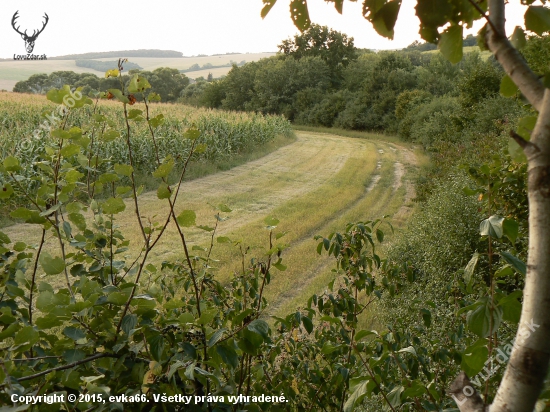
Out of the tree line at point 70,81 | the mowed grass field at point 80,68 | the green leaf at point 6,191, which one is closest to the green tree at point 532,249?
the green leaf at point 6,191

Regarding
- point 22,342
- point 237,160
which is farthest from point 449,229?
point 237,160

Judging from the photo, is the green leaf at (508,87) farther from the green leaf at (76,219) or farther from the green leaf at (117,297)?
the green leaf at (76,219)

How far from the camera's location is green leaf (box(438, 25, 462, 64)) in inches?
25.5

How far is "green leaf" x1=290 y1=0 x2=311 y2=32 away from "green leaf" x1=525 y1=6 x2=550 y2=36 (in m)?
0.34

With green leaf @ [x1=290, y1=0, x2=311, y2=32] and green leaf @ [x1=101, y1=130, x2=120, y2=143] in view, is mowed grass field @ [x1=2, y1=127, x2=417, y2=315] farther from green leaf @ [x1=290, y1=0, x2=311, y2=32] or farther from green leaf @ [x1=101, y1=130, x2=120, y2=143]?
green leaf @ [x1=290, y1=0, x2=311, y2=32]

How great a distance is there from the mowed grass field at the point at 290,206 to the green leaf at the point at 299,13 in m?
2.04

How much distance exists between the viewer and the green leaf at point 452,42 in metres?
0.65

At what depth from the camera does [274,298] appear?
518 cm

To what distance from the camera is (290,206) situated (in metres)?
8.90

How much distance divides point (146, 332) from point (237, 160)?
1307cm

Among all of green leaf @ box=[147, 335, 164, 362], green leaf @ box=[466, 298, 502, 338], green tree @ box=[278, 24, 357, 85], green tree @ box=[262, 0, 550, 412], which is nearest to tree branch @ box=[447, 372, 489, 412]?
green tree @ box=[262, 0, 550, 412]

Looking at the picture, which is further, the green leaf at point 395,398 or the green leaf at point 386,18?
the green leaf at point 395,398

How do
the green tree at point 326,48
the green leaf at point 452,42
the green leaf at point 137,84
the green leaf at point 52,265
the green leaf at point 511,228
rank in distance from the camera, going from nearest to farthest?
the green leaf at point 452,42 → the green leaf at point 511,228 → the green leaf at point 52,265 → the green leaf at point 137,84 → the green tree at point 326,48

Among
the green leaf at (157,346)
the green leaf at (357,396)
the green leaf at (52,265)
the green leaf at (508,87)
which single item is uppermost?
the green leaf at (508,87)
